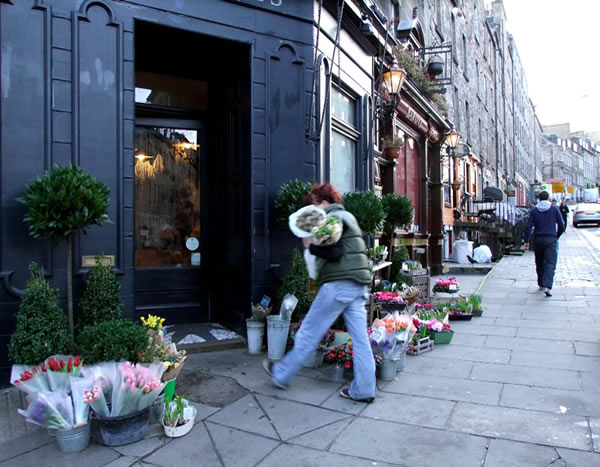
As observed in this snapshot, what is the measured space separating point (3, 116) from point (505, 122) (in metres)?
33.2

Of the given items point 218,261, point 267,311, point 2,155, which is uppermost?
point 2,155

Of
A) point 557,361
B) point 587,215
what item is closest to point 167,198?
point 557,361

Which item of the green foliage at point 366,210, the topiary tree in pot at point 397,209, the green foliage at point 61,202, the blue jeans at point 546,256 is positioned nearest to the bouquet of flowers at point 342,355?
the green foliage at point 366,210

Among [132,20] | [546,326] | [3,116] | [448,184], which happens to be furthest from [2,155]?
[448,184]

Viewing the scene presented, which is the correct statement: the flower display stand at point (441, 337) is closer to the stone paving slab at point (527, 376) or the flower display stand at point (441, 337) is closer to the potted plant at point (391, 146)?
the stone paving slab at point (527, 376)

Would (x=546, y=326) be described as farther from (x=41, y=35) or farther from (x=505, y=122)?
(x=505, y=122)

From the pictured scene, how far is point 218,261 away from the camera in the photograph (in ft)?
21.8

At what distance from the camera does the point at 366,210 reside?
238 inches

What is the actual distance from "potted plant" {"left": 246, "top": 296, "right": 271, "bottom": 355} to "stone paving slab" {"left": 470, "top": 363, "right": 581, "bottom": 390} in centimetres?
220

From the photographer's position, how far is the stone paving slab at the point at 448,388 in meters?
4.19

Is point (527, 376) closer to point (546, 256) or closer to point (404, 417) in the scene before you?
point (404, 417)

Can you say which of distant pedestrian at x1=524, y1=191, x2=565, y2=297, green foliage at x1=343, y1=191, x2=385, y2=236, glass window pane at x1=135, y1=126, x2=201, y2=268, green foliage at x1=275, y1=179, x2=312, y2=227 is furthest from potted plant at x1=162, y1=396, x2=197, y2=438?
distant pedestrian at x1=524, y1=191, x2=565, y2=297

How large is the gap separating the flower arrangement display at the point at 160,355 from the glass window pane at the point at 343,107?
4207mm

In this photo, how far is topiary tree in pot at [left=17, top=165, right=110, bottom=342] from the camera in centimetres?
408
